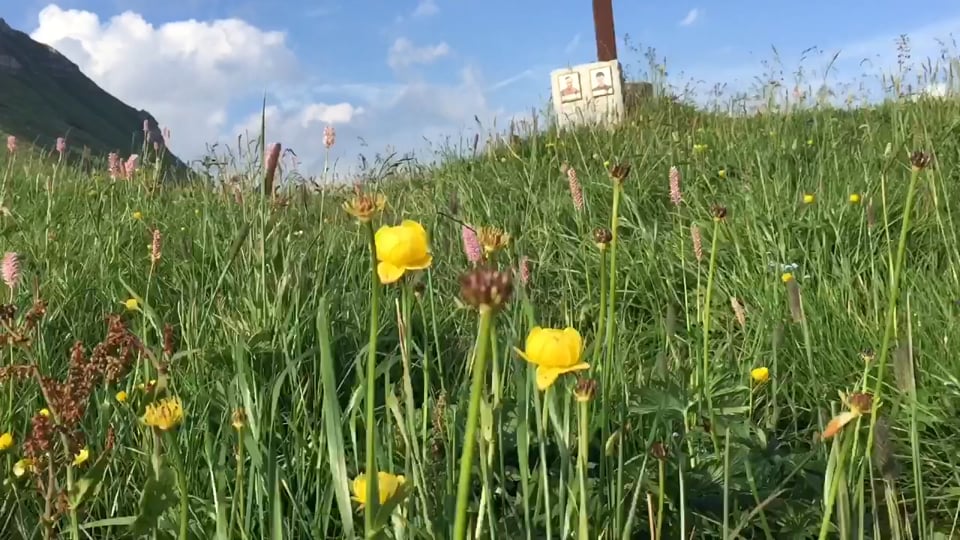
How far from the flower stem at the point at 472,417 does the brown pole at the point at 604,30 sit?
22.5 feet

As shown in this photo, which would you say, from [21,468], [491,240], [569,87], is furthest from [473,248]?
[569,87]

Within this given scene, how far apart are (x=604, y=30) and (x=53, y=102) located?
194 ft

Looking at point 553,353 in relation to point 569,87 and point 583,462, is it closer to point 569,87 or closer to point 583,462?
point 583,462

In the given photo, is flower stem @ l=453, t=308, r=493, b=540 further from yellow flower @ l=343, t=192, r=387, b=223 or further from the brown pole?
the brown pole

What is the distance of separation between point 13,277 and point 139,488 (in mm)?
492

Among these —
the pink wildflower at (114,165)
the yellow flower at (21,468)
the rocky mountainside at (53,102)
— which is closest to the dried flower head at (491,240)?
the yellow flower at (21,468)

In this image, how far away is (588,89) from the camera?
259 inches

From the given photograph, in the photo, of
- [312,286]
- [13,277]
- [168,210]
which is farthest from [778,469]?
[168,210]

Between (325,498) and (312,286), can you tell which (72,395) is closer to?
(325,498)

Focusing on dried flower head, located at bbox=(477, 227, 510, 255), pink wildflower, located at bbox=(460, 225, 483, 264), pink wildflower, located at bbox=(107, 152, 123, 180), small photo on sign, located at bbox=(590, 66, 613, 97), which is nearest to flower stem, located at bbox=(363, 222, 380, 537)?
dried flower head, located at bbox=(477, 227, 510, 255)

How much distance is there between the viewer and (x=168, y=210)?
133 inches

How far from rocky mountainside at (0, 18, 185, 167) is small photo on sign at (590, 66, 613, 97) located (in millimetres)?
36337

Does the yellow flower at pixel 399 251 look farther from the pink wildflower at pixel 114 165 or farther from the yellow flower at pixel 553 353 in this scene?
the pink wildflower at pixel 114 165

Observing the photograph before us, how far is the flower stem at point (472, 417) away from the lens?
1.66 feet
